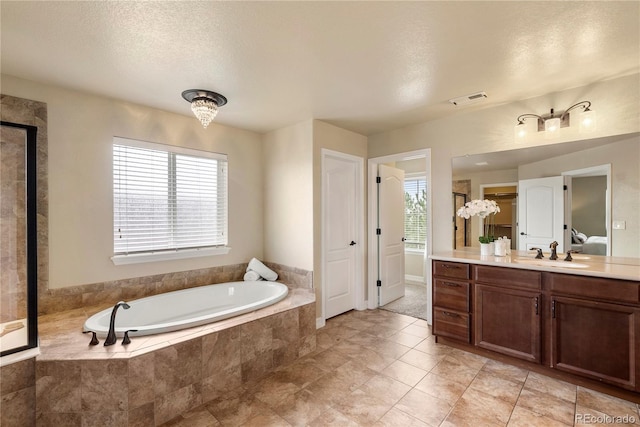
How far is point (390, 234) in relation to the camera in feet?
13.6

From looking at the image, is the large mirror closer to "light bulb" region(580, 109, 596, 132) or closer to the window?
"light bulb" region(580, 109, 596, 132)

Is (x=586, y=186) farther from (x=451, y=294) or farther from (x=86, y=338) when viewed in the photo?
(x=86, y=338)

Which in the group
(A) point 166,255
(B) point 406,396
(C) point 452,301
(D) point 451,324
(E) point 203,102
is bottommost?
(B) point 406,396

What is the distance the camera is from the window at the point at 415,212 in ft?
16.5

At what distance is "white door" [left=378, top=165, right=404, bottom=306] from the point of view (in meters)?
4.05

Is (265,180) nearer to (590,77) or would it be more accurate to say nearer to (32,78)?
(32,78)

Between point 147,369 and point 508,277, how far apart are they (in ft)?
9.16

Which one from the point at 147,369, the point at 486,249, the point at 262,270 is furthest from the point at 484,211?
the point at 147,369

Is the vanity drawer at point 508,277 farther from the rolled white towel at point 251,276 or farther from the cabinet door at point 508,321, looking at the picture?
the rolled white towel at point 251,276

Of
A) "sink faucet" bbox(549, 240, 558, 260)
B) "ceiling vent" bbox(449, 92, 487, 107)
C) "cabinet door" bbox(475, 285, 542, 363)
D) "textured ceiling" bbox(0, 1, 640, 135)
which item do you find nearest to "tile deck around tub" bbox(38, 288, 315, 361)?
"cabinet door" bbox(475, 285, 542, 363)

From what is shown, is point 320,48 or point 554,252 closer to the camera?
point 320,48

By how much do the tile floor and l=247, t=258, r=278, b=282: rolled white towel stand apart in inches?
43.3

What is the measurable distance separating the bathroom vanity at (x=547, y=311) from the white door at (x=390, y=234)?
119 centimetres

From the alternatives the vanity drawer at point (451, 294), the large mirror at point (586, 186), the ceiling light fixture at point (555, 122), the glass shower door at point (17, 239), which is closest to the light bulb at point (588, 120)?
the ceiling light fixture at point (555, 122)
